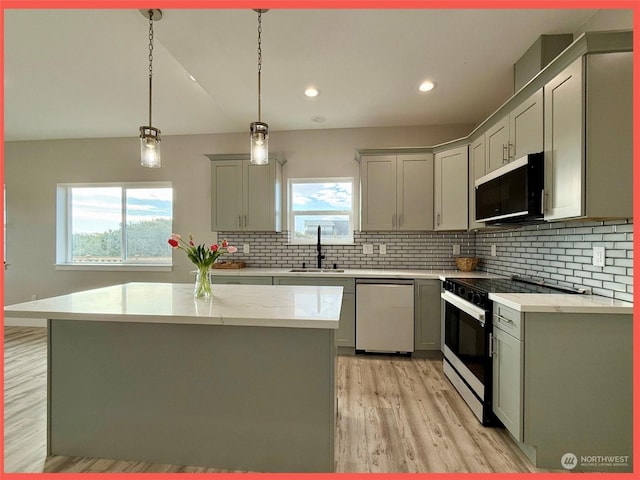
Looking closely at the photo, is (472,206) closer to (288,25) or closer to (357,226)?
(357,226)

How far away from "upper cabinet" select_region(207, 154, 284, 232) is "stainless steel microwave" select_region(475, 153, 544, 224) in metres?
2.27

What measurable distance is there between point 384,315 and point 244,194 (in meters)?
2.18

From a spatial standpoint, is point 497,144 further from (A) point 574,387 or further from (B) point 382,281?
(A) point 574,387

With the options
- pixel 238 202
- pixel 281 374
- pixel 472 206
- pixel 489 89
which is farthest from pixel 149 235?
pixel 489 89

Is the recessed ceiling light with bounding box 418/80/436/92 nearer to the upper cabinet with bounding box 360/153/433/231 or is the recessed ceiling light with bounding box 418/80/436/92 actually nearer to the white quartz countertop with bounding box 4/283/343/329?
the upper cabinet with bounding box 360/153/433/231

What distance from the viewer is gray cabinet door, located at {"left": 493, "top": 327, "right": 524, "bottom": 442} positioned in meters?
1.67

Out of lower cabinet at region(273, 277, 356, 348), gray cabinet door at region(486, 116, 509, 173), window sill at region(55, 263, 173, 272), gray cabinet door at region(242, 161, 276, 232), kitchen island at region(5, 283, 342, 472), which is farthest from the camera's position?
window sill at region(55, 263, 173, 272)

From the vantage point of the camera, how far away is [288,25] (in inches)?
76.4

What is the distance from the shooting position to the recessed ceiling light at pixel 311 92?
2.80 meters

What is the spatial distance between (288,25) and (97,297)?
211 cm

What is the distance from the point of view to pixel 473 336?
2172 millimetres

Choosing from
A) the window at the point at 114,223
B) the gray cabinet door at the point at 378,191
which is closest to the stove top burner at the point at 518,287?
the gray cabinet door at the point at 378,191

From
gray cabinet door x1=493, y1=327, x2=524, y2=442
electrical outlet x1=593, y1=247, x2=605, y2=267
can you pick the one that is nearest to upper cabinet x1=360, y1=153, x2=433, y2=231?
electrical outlet x1=593, y1=247, x2=605, y2=267

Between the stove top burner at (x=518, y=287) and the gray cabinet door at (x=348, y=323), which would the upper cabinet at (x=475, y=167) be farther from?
the gray cabinet door at (x=348, y=323)
